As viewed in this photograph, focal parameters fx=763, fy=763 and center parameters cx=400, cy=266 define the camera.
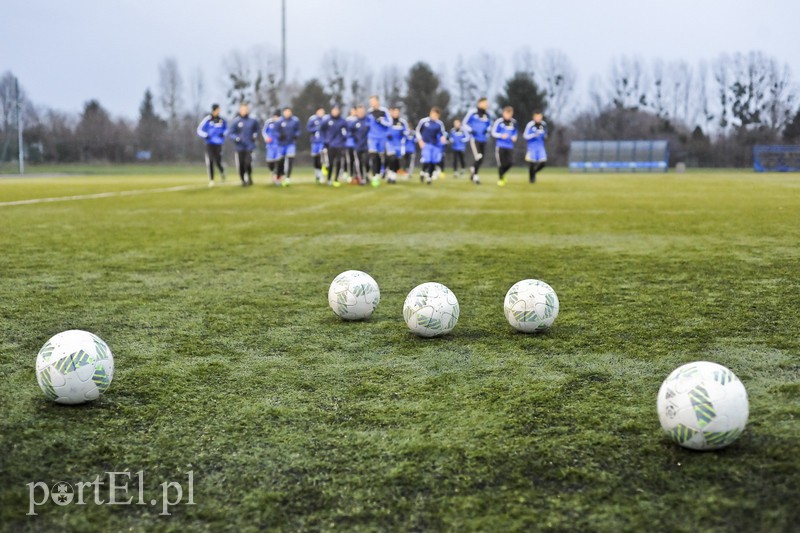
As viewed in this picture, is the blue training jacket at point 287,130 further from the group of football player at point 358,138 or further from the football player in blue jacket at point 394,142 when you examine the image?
the football player in blue jacket at point 394,142

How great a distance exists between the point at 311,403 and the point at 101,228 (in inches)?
396

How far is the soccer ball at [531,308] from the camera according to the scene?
17.2 ft

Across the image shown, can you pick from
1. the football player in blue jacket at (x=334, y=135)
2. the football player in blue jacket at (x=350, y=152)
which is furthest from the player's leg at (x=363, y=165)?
the football player in blue jacket at (x=334, y=135)

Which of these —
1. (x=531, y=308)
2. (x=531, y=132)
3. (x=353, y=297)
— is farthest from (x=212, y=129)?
(x=531, y=308)

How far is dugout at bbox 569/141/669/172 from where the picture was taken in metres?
53.5

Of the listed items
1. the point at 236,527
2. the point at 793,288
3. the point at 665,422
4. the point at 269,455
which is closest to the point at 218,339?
the point at 269,455

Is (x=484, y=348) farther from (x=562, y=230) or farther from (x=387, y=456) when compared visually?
(x=562, y=230)

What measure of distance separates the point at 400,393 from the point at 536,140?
23063 mm

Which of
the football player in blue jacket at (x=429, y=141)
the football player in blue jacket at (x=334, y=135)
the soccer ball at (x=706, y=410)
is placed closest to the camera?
the soccer ball at (x=706, y=410)

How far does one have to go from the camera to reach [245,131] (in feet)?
81.1

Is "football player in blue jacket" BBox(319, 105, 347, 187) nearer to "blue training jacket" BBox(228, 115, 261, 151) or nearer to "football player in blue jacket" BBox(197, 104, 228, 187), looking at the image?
"blue training jacket" BBox(228, 115, 261, 151)

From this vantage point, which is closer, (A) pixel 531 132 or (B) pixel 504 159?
(A) pixel 531 132

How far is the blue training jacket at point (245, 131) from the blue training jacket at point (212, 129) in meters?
0.62

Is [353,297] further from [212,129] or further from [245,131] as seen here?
[245,131]
